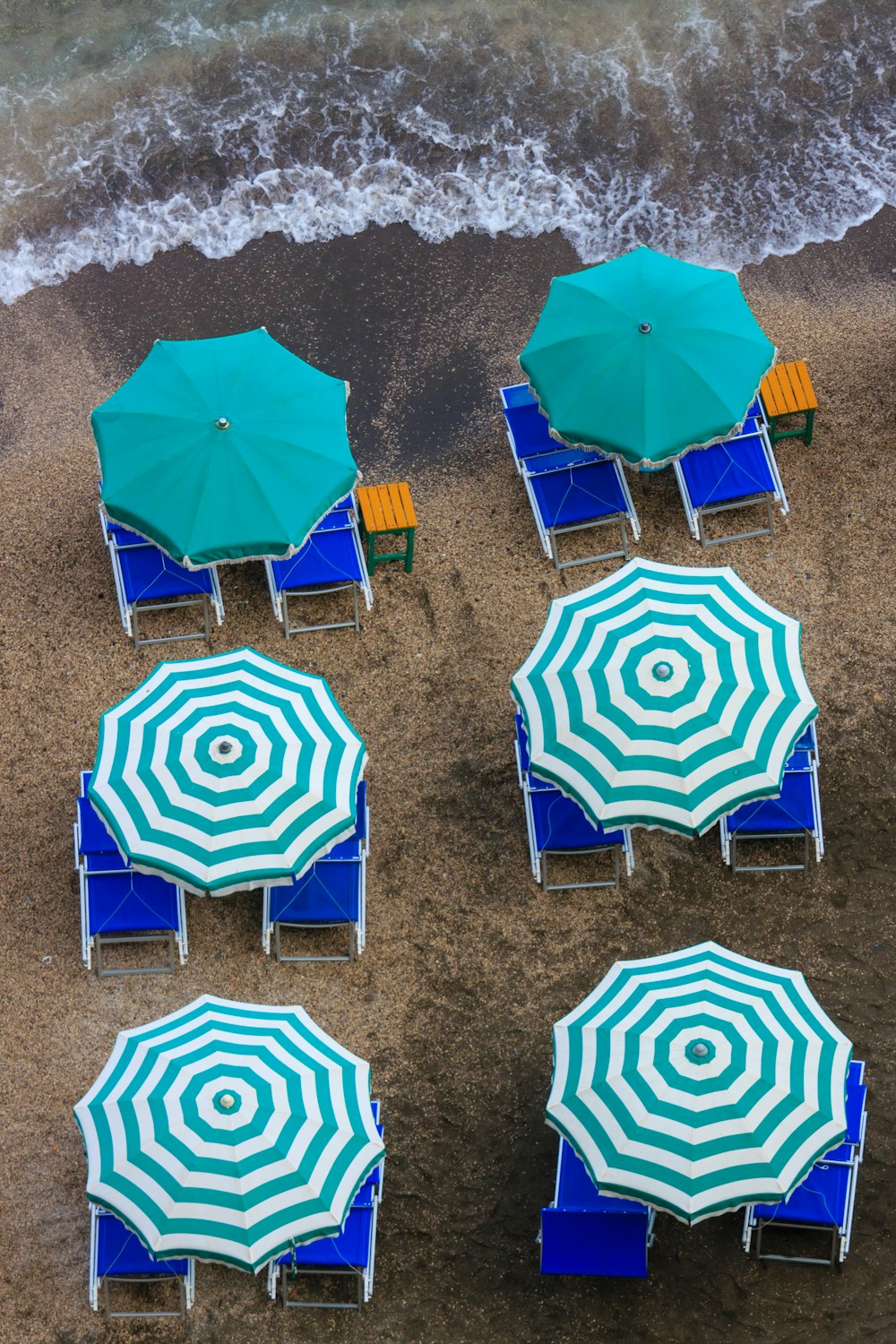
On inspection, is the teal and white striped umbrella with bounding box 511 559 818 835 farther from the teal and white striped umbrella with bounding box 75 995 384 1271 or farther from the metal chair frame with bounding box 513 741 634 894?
the teal and white striped umbrella with bounding box 75 995 384 1271

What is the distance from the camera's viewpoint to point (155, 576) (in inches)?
595

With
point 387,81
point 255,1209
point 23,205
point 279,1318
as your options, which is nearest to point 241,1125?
point 255,1209

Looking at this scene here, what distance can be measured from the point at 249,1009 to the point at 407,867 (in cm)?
238

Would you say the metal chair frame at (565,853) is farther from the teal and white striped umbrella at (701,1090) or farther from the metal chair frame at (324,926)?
the teal and white striped umbrella at (701,1090)

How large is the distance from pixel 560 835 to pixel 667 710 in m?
1.85

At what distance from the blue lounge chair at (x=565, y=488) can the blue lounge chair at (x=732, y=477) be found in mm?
642

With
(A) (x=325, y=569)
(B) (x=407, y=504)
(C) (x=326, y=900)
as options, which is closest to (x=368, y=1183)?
(C) (x=326, y=900)

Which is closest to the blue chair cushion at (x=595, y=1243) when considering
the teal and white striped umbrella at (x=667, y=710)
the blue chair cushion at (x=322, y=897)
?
the blue chair cushion at (x=322, y=897)

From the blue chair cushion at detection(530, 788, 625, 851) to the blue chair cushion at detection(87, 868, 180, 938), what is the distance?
3.54 meters

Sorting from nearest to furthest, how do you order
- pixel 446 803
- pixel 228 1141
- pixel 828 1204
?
pixel 228 1141
pixel 828 1204
pixel 446 803

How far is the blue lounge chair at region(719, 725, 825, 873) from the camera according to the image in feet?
46.2

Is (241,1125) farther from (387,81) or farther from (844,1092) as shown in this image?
(387,81)

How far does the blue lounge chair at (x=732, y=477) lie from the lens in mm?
15594

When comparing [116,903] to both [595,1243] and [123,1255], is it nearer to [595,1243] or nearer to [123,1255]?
[123,1255]
